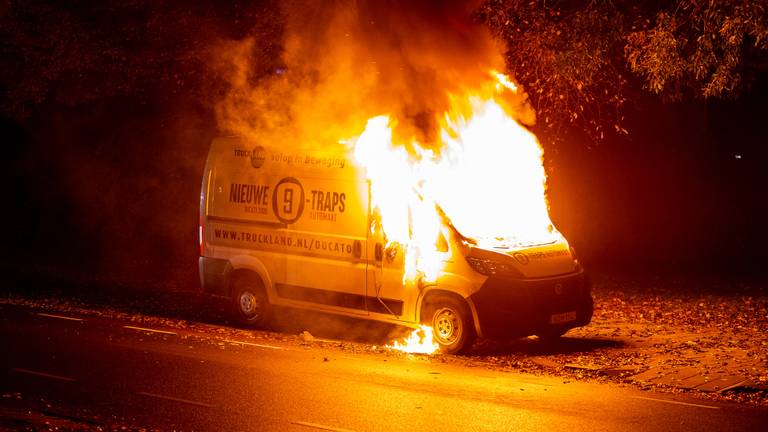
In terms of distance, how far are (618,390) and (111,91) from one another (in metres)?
14.3

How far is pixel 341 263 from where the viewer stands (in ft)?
41.1

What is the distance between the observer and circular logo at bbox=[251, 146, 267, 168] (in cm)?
1354

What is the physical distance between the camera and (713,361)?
35.9 feet

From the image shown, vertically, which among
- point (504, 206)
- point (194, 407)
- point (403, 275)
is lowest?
point (194, 407)

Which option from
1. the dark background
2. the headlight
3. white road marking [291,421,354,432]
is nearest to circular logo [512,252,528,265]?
the headlight

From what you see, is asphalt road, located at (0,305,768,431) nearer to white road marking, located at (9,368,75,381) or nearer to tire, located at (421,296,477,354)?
white road marking, located at (9,368,75,381)

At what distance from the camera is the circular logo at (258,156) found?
13.5 meters

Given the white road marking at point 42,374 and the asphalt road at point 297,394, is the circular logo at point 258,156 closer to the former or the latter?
the asphalt road at point 297,394

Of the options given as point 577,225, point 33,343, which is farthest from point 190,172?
point 33,343

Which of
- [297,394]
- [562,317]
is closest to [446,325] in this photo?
[562,317]

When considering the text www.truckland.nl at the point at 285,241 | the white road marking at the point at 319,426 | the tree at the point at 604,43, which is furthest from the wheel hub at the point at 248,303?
the white road marking at the point at 319,426

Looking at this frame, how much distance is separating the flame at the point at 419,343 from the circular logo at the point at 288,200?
221 cm

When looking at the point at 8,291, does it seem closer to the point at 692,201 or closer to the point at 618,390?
the point at 618,390

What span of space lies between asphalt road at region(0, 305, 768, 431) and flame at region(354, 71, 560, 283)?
1.59 meters
